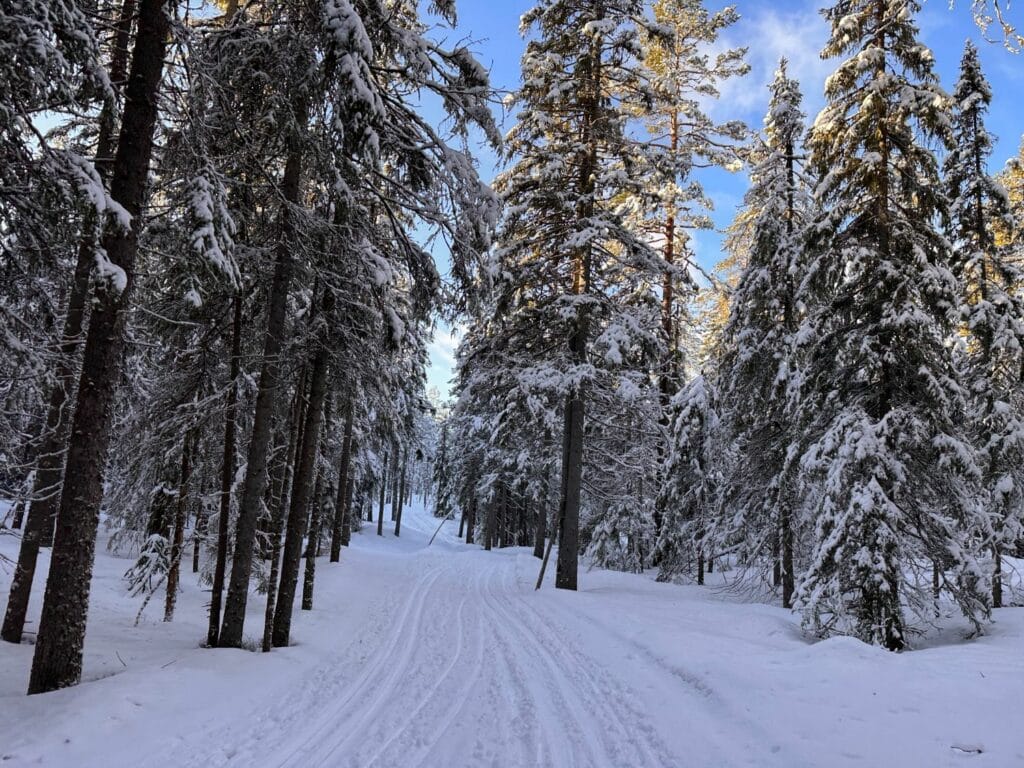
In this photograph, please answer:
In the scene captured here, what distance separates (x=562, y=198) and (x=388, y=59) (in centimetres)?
815

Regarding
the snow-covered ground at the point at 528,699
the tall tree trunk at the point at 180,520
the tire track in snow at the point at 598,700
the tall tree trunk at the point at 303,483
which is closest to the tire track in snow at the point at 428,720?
the snow-covered ground at the point at 528,699

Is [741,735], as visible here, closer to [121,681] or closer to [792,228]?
[121,681]

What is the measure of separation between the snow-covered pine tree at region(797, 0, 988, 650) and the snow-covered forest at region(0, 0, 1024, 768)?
0.08m

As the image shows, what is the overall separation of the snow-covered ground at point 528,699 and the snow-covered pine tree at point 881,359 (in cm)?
134

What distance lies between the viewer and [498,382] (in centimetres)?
1680

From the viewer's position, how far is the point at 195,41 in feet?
23.6

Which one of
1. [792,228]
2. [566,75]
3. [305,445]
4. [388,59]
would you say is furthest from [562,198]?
[305,445]

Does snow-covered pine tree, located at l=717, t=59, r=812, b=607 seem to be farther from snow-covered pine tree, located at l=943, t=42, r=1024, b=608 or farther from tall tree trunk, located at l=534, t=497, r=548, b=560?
tall tree trunk, located at l=534, t=497, r=548, b=560

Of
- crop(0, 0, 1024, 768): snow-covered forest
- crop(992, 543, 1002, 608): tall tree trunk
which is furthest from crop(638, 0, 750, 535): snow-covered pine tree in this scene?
crop(992, 543, 1002, 608): tall tree trunk

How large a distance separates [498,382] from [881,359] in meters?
9.57

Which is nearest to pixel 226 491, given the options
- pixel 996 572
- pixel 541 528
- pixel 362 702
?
pixel 362 702

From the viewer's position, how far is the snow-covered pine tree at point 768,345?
1509 centimetres

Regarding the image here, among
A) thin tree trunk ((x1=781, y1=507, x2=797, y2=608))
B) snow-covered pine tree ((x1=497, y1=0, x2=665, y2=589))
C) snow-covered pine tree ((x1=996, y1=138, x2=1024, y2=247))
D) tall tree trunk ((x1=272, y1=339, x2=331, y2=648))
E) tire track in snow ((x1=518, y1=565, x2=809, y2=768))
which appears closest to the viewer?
tire track in snow ((x1=518, y1=565, x2=809, y2=768))

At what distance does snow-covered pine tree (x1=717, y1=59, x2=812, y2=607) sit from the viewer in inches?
594
